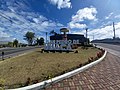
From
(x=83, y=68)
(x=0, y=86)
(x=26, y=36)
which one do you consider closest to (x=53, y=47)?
(x=83, y=68)

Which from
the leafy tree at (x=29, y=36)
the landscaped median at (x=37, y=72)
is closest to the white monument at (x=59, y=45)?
the landscaped median at (x=37, y=72)

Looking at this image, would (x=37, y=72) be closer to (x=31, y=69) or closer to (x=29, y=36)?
(x=31, y=69)

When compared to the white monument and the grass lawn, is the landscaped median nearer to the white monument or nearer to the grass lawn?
the grass lawn

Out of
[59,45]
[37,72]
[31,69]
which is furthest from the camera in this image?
[59,45]

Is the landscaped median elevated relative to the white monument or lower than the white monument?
lower

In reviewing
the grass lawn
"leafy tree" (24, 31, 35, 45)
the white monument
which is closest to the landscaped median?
the grass lawn

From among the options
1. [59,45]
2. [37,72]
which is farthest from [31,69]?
[59,45]

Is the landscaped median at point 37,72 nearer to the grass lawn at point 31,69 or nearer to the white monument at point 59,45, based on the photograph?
the grass lawn at point 31,69

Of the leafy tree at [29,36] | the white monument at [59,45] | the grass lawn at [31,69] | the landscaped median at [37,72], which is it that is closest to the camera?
the landscaped median at [37,72]

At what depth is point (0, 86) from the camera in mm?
4898

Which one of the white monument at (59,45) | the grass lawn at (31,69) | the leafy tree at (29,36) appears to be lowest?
the grass lawn at (31,69)

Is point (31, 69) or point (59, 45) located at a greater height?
point (59, 45)

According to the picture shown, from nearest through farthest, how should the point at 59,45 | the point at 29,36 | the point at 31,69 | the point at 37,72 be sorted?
the point at 37,72 → the point at 31,69 → the point at 59,45 → the point at 29,36

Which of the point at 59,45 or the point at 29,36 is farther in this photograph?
the point at 29,36
